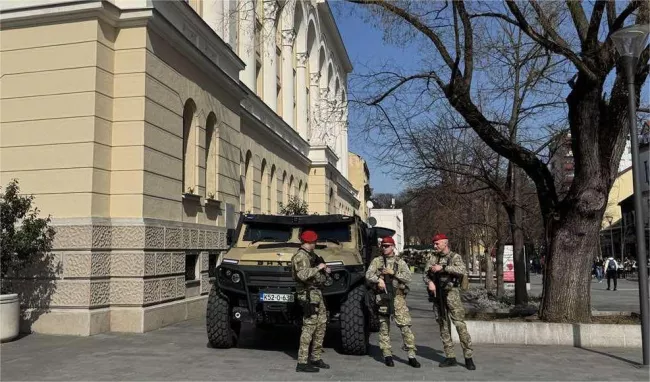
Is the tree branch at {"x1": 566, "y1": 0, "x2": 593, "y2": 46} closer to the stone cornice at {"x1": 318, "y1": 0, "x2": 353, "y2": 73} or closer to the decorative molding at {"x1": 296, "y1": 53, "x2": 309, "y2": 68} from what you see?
the decorative molding at {"x1": 296, "y1": 53, "x2": 309, "y2": 68}

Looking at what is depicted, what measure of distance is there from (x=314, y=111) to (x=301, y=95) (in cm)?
282

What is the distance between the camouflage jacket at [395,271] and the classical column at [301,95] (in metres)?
23.9

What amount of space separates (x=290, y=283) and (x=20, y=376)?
3.61 metres

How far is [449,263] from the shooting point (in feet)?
25.3

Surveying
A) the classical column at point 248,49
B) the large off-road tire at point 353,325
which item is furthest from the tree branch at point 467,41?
the classical column at point 248,49

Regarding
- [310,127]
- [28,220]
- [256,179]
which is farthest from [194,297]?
[310,127]

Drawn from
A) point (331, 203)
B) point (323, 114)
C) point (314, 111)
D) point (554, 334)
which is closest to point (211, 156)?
point (554, 334)

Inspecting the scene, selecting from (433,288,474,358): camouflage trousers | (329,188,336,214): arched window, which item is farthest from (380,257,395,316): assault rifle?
(329,188,336,214): arched window

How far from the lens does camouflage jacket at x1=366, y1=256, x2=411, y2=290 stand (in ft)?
25.3

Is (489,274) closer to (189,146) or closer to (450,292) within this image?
(189,146)

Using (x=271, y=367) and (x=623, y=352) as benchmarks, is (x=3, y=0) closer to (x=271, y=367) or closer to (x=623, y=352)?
(x=271, y=367)

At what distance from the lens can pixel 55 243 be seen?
1062 cm

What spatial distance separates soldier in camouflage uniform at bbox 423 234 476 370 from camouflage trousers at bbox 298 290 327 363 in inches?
59.1

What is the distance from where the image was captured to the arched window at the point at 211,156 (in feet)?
49.6
